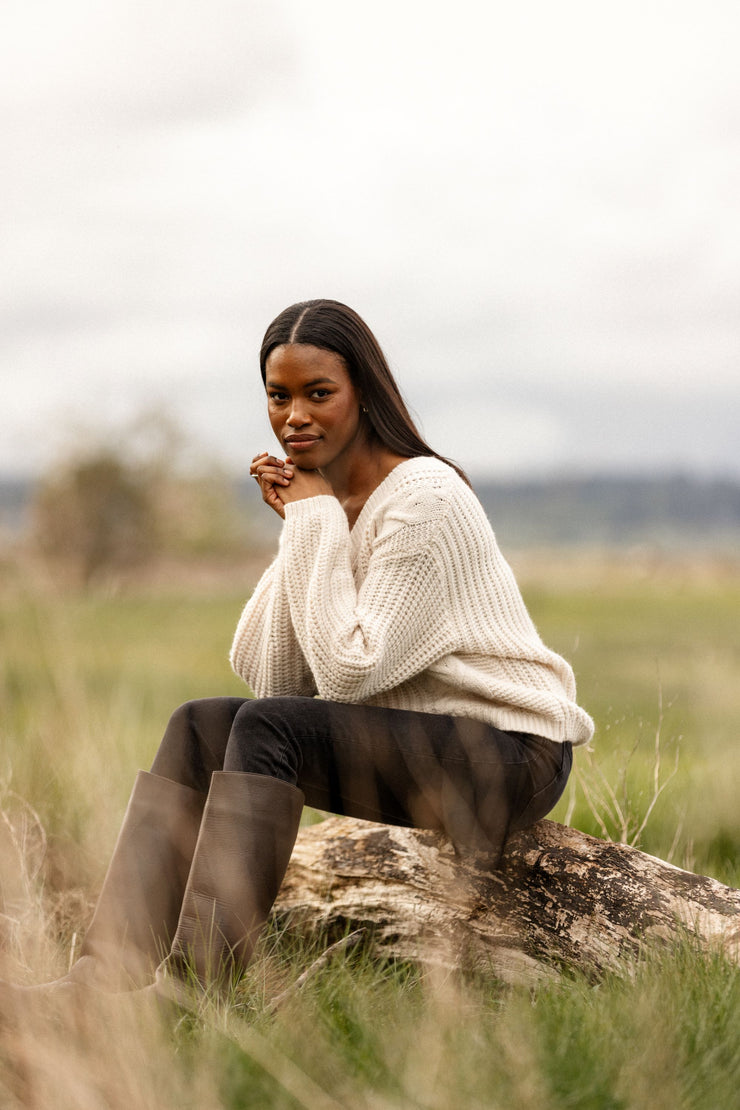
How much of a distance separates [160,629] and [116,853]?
35.0 inches

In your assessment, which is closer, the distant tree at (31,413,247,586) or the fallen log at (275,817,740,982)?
the distant tree at (31,413,247,586)

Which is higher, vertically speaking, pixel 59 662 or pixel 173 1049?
pixel 59 662

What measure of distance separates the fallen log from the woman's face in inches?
46.8

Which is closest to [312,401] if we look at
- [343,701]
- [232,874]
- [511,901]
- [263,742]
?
[343,701]

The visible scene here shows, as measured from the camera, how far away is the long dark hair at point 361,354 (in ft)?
10.1

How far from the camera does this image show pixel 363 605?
2850 mm

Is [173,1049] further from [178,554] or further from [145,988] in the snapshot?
[178,554]

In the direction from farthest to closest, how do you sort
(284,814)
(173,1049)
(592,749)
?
(592,749) → (284,814) → (173,1049)

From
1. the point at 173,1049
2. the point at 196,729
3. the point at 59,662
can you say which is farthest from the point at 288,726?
the point at 173,1049

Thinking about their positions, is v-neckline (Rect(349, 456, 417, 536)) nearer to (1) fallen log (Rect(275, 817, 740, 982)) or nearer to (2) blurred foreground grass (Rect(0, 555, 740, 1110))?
(2) blurred foreground grass (Rect(0, 555, 740, 1110))

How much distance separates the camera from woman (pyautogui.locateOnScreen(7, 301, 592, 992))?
8.46 ft

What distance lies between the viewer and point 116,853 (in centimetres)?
286

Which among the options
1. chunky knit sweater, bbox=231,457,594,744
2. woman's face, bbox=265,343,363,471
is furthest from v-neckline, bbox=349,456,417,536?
woman's face, bbox=265,343,363,471

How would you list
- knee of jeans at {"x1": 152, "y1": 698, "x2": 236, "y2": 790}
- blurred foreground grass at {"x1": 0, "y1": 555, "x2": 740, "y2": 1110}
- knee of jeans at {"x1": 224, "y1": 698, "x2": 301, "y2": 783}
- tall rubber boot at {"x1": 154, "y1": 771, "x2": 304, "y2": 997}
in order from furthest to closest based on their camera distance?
knee of jeans at {"x1": 152, "y1": 698, "x2": 236, "y2": 790} < knee of jeans at {"x1": 224, "y1": 698, "x2": 301, "y2": 783} < tall rubber boot at {"x1": 154, "y1": 771, "x2": 304, "y2": 997} < blurred foreground grass at {"x1": 0, "y1": 555, "x2": 740, "y2": 1110}
